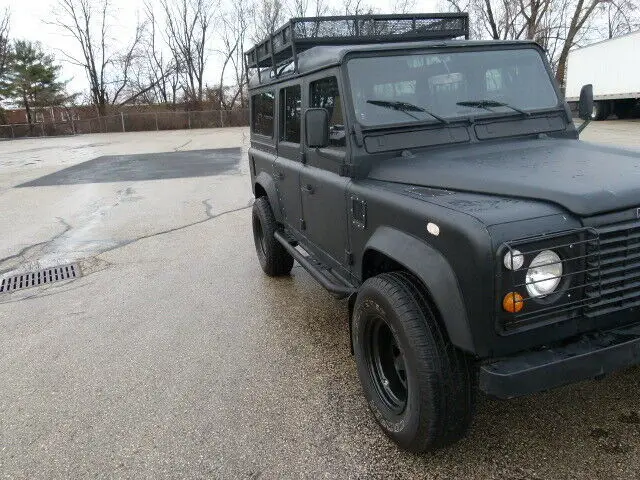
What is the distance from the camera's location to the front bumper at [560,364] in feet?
6.63

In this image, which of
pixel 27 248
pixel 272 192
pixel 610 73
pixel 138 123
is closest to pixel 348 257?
pixel 272 192

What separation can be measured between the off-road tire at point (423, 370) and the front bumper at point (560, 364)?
0.64 feet

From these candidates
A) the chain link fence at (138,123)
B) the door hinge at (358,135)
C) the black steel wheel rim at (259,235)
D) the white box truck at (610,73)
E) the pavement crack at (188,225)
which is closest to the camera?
the door hinge at (358,135)

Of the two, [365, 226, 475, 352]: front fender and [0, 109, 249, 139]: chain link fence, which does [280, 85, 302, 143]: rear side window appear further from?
[0, 109, 249, 139]: chain link fence

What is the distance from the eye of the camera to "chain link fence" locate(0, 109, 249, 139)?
3922 cm

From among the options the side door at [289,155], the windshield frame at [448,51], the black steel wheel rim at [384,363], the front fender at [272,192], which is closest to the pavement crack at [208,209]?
the front fender at [272,192]

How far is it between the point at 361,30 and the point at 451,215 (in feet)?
8.62

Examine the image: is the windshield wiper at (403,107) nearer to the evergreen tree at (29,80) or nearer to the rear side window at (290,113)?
the rear side window at (290,113)

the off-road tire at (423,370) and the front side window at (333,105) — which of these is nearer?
the off-road tire at (423,370)

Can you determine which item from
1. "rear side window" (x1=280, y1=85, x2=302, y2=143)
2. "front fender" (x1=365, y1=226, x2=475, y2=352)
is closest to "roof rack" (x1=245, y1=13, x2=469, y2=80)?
"rear side window" (x1=280, y1=85, x2=302, y2=143)

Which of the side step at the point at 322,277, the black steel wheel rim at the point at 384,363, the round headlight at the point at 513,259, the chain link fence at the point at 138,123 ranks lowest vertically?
the black steel wheel rim at the point at 384,363

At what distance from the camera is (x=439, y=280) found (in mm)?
2166

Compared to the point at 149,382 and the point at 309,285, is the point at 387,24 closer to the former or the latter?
the point at 309,285

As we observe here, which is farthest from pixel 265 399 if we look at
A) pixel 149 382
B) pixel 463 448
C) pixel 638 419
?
pixel 638 419
